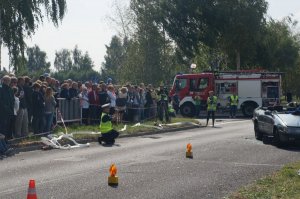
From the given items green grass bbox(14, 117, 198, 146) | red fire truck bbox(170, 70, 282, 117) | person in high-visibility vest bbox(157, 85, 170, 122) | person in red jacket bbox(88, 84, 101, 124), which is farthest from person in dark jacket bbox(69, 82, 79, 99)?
red fire truck bbox(170, 70, 282, 117)

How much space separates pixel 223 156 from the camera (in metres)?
15.1

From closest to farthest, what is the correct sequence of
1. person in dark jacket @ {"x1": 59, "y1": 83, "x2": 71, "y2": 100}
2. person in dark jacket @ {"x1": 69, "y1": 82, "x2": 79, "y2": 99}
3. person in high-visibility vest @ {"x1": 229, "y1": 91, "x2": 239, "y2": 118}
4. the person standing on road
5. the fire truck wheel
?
the person standing on road < person in dark jacket @ {"x1": 59, "y1": 83, "x2": 71, "y2": 100} < person in dark jacket @ {"x1": 69, "y1": 82, "x2": 79, "y2": 99} < person in high-visibility vest @ {"x1": 229, "y1": 91, "x2": 239, "y2": 118} < the fire truck wheel

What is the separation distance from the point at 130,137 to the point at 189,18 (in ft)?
103

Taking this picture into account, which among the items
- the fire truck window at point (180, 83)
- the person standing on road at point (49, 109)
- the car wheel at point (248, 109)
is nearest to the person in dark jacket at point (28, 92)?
the person standing on road at point (49, 109)

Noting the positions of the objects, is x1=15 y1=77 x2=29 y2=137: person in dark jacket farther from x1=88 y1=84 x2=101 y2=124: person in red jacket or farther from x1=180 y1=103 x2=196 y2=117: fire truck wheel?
x1=180 y1=103 x2=196 y2=117: fire truck wheel

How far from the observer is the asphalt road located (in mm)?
10062

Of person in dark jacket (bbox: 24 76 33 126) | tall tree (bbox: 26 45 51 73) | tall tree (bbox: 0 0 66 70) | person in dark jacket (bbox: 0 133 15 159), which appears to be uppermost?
tall tree (bbox: 26 45 51 73)

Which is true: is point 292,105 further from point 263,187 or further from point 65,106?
point 263,187

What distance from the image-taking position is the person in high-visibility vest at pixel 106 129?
18094 mm

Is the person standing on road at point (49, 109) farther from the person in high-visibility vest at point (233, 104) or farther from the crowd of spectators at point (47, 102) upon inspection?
the person in high-visibility vest at point (233, 104)

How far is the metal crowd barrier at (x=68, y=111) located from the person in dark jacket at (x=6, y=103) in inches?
156

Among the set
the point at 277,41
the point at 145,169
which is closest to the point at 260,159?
the point at 145,169

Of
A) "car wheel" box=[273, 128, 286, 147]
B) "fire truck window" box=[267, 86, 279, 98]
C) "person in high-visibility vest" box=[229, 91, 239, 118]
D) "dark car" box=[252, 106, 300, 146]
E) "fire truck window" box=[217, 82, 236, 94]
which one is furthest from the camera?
"fire truck window" box=[217, 82, 236, 94]

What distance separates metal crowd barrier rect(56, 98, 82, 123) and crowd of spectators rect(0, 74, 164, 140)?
0.61 ft
